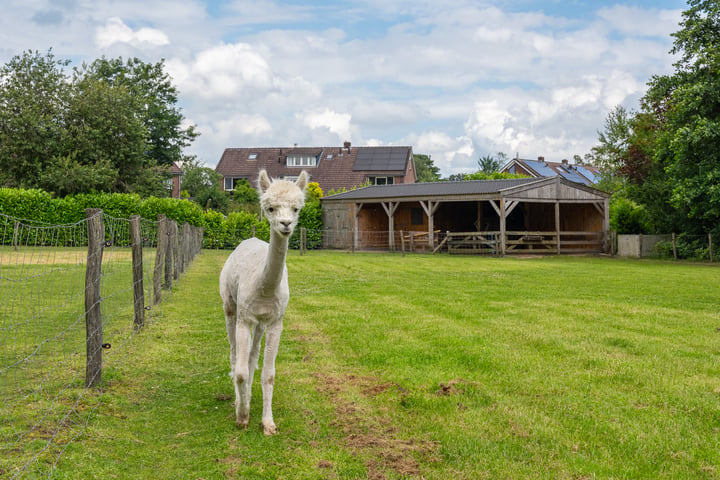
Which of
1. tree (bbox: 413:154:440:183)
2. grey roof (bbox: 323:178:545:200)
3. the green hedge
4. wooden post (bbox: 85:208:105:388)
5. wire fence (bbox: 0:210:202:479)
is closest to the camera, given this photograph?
wire fence (bbox: 0:210:202:479)

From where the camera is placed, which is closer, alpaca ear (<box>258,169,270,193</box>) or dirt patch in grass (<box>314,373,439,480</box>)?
dirt patch in grass (<box>314,373,439,480</box>)

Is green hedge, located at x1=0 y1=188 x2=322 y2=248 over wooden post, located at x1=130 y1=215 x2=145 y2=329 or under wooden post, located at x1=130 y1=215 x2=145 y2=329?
over

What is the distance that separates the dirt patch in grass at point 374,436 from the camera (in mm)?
4391

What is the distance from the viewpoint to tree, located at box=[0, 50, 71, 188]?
36.3 meters

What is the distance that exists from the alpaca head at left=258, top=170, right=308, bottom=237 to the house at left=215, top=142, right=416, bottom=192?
52.0 m

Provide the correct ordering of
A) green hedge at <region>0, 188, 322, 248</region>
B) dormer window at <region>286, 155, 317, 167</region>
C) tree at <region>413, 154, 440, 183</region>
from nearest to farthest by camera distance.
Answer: green hedge at <region>0, 188, 322, 248</region> < dormer window at <region>286, 155, 317, 167</region> < tree at <region>413, 154, 440, 183</region>

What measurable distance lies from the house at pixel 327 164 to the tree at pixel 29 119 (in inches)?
819

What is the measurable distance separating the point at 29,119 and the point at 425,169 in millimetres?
59830

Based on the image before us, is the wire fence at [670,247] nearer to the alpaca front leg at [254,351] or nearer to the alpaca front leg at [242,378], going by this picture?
the alpaca front leg at [254,351]

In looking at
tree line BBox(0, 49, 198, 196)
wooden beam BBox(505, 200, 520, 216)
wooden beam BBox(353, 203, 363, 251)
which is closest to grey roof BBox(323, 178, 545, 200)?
wooden beam BBox(353, 203, 363, 251)

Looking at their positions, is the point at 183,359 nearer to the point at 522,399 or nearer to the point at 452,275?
the point at 522,399

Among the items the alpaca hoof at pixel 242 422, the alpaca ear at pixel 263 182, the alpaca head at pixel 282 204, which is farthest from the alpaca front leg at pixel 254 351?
the alpaca ear at pixel 263 182

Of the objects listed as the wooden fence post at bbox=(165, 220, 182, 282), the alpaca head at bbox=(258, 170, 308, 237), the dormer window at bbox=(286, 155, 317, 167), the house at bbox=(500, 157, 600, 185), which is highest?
the dormer window at bbox=(286, 155, 317, 167)

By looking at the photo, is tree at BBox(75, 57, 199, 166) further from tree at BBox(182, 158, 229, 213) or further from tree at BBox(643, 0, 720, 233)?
tree at BBox(643, 0, 720, 233)
